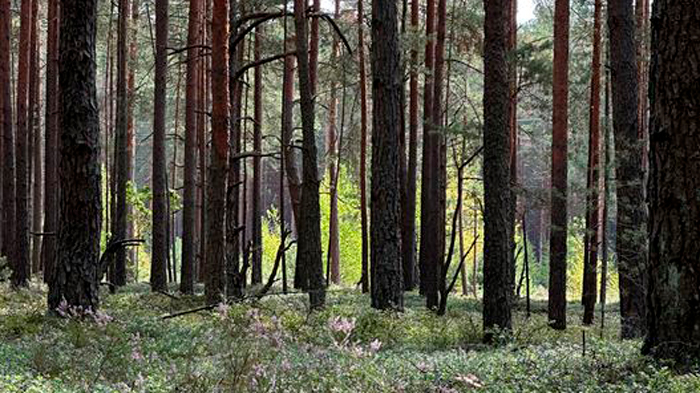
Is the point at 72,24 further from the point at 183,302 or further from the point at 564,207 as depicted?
the point at 564,207

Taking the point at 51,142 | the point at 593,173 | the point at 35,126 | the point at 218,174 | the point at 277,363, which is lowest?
the point at 277,363

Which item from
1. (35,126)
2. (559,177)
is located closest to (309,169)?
(559,177)

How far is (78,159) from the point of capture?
30.7 feet

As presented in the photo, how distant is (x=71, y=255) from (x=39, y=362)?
3460mm

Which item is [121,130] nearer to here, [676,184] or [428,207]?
[428,207]

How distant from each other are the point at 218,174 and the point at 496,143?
481 cm

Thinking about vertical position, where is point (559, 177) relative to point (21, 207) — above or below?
above

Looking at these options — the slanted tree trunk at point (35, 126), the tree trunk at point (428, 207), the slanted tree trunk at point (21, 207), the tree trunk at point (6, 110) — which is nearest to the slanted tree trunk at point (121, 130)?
the slanted tree trunk at point (21, 207)

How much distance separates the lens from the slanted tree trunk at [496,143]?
1020cm

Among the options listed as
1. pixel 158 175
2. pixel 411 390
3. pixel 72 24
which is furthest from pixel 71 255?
A: pixel 158 175

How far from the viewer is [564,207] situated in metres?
15.5

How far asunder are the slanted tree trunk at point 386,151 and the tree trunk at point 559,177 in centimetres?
416

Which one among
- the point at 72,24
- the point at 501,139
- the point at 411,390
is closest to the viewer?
the point at 411,390

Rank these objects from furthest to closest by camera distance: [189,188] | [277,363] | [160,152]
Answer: [160,152]
[189,188]
[277,363]
